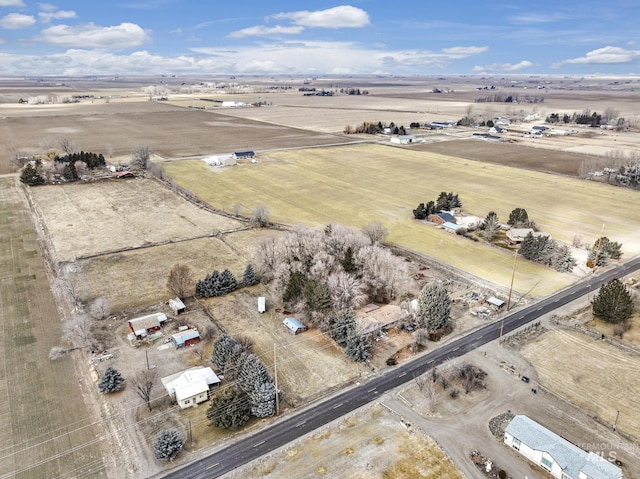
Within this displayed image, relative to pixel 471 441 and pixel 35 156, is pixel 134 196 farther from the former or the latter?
pixel 471 441

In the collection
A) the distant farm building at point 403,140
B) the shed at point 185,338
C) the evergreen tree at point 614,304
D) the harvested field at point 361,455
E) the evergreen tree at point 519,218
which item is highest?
the distant farm building at point 403,140

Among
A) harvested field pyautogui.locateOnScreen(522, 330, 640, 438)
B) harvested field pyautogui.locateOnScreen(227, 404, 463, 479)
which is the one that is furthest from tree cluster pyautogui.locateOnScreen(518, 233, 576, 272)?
harvested field pyautogui.locateOnScreen(227, 404, 463, 479)

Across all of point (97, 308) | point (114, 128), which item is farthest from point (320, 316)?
point (114, 128)

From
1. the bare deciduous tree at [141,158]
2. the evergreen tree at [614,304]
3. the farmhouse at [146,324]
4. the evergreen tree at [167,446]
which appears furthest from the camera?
the bare deciduous tree at [141,158]

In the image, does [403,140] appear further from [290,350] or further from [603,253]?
[290,350]

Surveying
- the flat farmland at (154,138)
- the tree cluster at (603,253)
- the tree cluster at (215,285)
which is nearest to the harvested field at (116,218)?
the tree cluster at (215,285)

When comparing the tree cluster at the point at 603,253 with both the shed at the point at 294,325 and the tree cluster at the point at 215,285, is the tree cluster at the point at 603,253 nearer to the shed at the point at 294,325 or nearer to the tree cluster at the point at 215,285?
the shed at the point at 294,325

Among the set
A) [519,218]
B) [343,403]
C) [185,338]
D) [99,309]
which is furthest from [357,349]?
[519,218]
